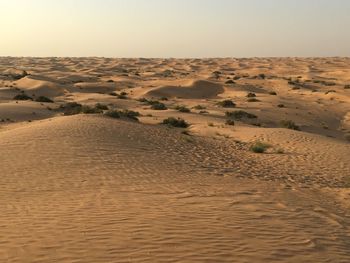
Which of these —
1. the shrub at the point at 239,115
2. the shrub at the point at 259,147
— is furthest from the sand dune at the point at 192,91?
the shrub at the point at 259,147

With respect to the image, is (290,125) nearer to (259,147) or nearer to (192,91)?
(259,147)

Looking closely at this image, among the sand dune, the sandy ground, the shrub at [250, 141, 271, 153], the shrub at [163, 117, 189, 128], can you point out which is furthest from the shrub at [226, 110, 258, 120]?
the sand dune

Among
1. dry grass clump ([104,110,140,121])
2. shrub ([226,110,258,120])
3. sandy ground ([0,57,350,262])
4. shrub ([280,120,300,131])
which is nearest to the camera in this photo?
sandy ground ([0,57,350,262])

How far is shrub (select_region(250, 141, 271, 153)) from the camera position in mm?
17766

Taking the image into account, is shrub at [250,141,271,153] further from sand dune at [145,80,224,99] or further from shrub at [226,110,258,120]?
sand dune at [145,80,224,99]

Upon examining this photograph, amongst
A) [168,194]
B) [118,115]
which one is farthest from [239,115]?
[168,194]

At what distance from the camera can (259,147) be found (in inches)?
704

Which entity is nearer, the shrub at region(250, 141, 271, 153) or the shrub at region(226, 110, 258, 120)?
the shrub at region(250, 141, 271, 153)

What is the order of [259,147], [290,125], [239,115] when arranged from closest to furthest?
[259,147]
[290,125]
[239,115]

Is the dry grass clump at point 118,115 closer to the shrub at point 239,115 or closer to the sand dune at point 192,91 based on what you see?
the shrub at point 239,115

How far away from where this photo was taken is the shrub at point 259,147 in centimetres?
1777

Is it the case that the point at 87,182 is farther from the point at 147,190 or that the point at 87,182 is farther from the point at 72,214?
the point at 72,214

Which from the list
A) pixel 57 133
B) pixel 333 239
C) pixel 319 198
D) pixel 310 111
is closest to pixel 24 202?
pixel 333 239

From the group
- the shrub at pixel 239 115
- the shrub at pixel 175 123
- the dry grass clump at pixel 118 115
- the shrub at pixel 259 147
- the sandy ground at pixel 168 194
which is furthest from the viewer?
the shrub at pixel 239 115
